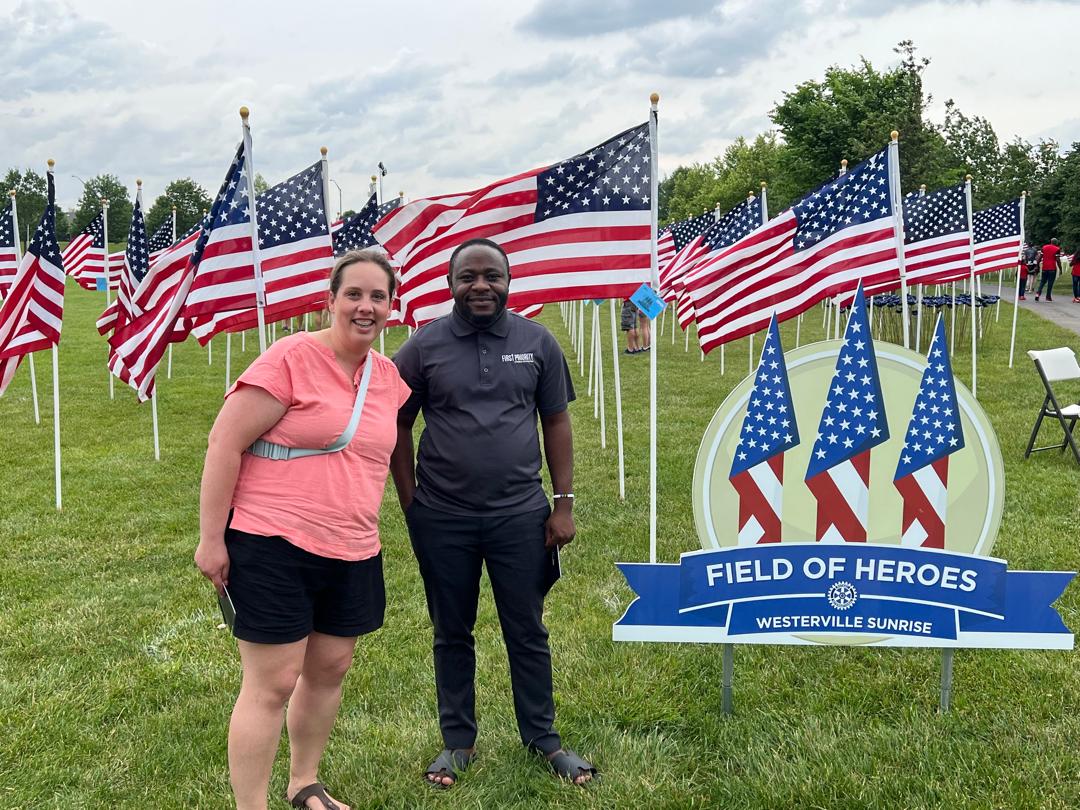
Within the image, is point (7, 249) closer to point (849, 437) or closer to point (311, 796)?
point (311, 796)

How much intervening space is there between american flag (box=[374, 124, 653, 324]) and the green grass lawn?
2071mm

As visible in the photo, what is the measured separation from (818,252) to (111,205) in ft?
239

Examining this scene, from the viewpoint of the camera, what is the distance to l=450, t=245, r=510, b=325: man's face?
3.35m

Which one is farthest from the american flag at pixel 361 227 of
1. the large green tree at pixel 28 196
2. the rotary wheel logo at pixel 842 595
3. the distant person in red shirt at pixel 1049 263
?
the large green tree at pixel 28 196

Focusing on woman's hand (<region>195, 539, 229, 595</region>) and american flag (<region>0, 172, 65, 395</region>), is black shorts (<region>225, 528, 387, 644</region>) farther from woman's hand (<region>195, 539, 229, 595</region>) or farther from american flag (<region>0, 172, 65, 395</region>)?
american flag (<region>0, 172, 65, 395</region>)

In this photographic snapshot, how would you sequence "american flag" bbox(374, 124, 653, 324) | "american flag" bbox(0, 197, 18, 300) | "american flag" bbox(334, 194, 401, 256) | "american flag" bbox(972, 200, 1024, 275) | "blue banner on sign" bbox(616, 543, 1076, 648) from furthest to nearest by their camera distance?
"american flag" bbox(972, 200, 1024, 275) → "american flag" bbox(334, 194, 401, 256) → "american flag" bbox(0, 197, 18, 300) → "american flag" bbox(374, 124, 653, 324) → "blue banner on sign" bbox(616, 543, 1076, 648)

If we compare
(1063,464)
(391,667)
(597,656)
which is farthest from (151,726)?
(1063,464)

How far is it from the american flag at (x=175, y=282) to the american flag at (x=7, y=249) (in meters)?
2.08

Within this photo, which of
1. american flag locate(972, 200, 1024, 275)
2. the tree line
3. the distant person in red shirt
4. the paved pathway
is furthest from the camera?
the tree line

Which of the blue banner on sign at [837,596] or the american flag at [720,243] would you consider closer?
the blue banner on sign at [837,596]

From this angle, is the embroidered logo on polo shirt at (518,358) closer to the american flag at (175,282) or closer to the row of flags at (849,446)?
the row of flags at (849,446)

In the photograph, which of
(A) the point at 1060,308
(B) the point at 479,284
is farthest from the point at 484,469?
(A) the point at 1060,308

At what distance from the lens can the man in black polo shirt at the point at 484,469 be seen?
3375 mm

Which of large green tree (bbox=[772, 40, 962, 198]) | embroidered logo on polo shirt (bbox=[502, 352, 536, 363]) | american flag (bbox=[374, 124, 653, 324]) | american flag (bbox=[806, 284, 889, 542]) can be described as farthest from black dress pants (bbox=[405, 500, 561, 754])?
large green tree (bbox=[772, 40, 962, 198])
